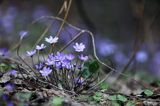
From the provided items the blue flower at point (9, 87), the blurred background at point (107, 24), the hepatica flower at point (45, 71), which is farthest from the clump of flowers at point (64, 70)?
the blurred background at point (107, 24)

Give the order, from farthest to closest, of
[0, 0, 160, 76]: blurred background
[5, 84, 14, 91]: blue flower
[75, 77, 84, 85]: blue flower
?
1. [0, 0, 160, 76]: blurred background
2. [75, 77, 84, 85]: blue flower
3. [5, 84, 14, 91]: blue flower

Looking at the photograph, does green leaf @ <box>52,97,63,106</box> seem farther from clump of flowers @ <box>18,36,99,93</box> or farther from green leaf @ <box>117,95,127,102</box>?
green leaf @ <box>117,95,127,102</box>

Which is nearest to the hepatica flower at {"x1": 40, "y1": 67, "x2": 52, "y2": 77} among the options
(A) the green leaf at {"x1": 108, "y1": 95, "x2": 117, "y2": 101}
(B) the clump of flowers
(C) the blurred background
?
(B) the clump of flowers

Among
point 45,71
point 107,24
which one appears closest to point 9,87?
point 45,71

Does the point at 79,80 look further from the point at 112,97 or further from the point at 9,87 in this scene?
the point at 9,87

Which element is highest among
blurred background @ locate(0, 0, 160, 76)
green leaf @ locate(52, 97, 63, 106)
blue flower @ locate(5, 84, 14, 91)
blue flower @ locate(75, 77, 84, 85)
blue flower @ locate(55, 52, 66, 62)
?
blurred background @ locate(0, 0, 160, 76)

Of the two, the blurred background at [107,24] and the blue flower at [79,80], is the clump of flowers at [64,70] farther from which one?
the blurred background at [107,24]
